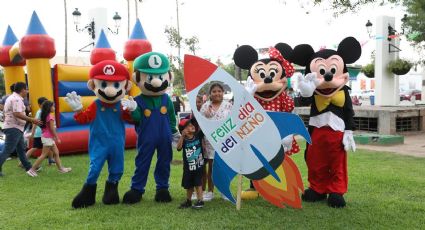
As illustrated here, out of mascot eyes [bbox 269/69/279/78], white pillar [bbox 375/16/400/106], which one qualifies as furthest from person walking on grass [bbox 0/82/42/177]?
white pillar [bbox 375/16/400/106]

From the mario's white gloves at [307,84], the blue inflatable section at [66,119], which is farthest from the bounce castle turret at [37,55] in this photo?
the mario's white gloves at [307,84]

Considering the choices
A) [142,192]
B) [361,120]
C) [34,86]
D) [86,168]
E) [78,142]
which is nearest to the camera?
[142,192]

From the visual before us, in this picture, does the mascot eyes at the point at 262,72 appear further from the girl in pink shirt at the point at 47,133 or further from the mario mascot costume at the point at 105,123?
the girl in pink shirt at the point at 47,133

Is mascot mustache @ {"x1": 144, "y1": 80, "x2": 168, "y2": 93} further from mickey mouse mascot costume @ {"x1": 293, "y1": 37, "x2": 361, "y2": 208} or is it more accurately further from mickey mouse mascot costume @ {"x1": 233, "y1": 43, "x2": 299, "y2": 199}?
mickey mouse mascot costume @ {"x1": 293, "y1": 37, "x2": 361, "y2": 208}

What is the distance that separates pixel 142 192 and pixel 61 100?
4361 millimetres

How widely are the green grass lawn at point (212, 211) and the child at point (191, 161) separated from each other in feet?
0.65

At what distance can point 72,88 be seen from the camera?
8.63 meters

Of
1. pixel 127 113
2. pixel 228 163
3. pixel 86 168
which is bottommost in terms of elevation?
pixel 86 168

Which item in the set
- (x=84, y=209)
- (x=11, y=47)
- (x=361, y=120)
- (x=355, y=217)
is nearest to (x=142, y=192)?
(x=84, y=209)

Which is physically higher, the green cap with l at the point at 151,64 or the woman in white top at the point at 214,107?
the green cap with l at the point at 151,64

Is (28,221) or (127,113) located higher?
(127,113)

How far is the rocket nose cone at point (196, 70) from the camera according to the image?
422cm

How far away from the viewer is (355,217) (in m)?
4.21

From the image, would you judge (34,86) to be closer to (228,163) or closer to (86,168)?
(86,168)
